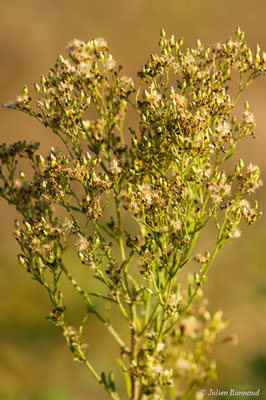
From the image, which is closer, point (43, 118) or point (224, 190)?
point (224, 190)

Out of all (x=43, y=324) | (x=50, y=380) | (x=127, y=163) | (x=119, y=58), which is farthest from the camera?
(x=119, y=58)

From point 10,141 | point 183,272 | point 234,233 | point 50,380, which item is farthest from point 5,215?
point 234,233

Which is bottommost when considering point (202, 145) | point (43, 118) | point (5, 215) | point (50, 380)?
point (50, 380)

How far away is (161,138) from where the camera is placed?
1950mm

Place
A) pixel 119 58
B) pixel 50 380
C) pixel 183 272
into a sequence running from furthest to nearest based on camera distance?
pixel 119 58 < pixel 183 272 < pixel 50 380

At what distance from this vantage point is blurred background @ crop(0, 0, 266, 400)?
11.3 ft

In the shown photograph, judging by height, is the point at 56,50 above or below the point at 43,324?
above

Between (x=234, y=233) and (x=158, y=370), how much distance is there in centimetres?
67

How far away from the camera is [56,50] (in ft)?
32.7

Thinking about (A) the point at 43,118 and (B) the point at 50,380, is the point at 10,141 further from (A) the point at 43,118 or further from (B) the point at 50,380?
(A) the point at 43,118

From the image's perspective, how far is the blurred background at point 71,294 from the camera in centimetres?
345

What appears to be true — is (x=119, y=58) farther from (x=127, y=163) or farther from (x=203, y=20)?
(x=127, y=163)

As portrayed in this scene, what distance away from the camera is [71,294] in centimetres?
403

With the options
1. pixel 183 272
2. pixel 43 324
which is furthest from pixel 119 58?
pixel 43 324
